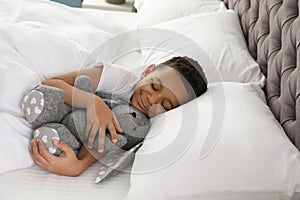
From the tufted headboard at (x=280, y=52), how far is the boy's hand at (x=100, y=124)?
46 cm

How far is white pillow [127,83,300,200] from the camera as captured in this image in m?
1.04

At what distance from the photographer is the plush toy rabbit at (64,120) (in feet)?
3.88

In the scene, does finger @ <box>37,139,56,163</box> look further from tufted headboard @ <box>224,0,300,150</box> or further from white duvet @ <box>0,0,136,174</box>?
tufted headboard @ <box>224,0,300,150</box>

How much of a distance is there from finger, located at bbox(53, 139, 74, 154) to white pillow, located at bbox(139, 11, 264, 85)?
0.53 m

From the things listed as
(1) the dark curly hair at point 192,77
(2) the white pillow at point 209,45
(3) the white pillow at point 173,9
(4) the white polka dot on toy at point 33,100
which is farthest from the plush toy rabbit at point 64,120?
(3) the white pillow at point 173,9

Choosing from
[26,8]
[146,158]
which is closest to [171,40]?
[26,8]

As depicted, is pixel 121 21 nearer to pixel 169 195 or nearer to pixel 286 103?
pixel 286 103

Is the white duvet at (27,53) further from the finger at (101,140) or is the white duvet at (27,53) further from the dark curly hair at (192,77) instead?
the dark curly hair at (192,77)

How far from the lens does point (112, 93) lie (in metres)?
1.35

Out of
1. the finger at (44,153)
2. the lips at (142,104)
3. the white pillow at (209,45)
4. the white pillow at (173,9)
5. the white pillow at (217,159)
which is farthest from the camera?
the white pillow at (173,9)

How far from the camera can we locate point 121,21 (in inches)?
86.4

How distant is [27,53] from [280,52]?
73 cm

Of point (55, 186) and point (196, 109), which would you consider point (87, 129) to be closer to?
point (55, 186)

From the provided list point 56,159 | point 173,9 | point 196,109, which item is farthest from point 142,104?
point 173,9
